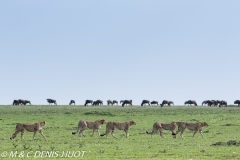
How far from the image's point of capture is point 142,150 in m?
20.9

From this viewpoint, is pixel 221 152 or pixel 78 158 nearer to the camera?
pixel 78 158

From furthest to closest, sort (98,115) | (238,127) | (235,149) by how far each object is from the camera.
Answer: (98,115), (238,127), (235,149)

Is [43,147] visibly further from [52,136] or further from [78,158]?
[52,136]

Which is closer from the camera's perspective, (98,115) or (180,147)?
(180,147)

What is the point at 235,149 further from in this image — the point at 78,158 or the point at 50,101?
the point at 50,101

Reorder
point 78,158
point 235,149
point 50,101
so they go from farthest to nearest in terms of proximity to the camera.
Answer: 1. point 50,101
2. point 235,149
3. point 78,158

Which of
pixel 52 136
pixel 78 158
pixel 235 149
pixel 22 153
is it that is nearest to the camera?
pixel 78 158

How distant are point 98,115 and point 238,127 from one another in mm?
19659

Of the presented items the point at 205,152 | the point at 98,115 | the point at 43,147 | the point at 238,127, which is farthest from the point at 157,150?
the point at 98,115

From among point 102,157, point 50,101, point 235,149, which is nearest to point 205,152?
point 235,149

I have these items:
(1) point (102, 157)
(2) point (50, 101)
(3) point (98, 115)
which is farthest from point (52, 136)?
(2) point (50, 101)

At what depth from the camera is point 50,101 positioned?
100 meters

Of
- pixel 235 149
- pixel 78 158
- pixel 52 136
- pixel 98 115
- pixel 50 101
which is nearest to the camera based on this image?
pixel 78 158

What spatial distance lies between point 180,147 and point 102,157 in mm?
5397
